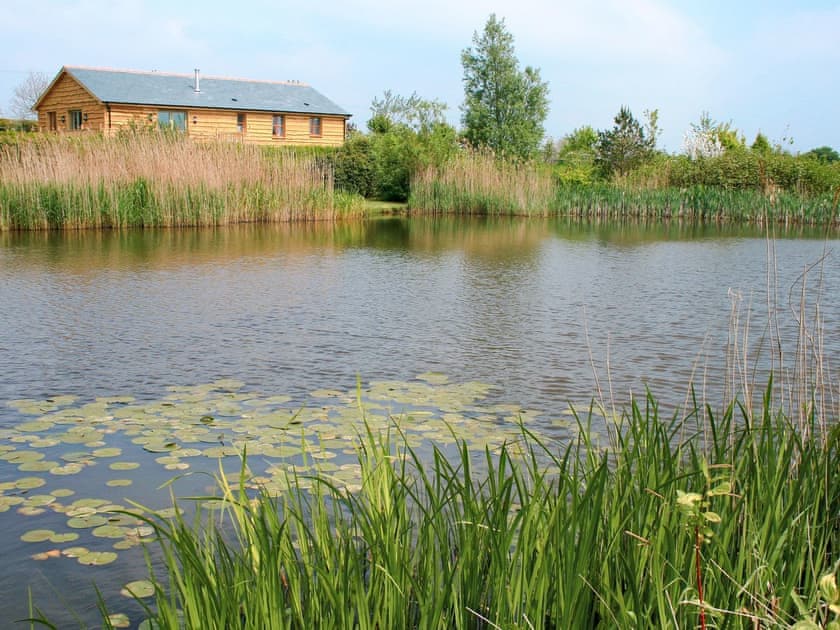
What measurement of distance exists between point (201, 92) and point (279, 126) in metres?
4.09

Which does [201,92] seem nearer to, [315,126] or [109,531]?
[315,126]

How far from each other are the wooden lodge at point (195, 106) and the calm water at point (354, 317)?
23797 millimetres

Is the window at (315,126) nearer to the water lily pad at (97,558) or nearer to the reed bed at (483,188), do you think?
the reed bed at (483,188)

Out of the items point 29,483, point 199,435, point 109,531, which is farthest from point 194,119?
point 109,531

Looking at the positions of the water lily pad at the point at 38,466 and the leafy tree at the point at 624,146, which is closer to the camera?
the water lily pad at the point at 38,466

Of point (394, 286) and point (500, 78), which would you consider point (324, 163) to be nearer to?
point (394, 286)

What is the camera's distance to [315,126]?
44.4 meters

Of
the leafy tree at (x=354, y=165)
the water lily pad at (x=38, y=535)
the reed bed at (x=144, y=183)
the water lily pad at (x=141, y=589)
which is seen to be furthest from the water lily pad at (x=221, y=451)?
the leafy tree at (x=354, y=165)

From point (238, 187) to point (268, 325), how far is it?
39.7 feet

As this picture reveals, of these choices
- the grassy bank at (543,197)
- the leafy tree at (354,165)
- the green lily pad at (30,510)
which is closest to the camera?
the green lily pad at (30,510)

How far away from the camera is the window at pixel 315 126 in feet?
145

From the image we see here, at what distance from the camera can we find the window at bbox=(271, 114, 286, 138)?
4306 centimetres

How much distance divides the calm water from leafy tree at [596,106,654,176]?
1782 cm

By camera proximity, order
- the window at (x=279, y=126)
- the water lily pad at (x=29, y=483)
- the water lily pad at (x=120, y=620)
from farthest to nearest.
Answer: the window at (x=279, y=126)
the water lily pad at (x=29, y=483)
the water lily pad at (x=120, y=620)
